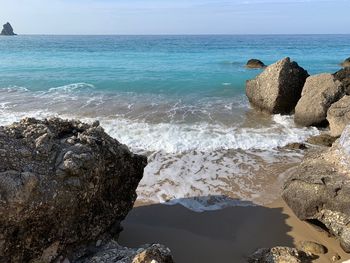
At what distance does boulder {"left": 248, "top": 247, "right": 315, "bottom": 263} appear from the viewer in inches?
189

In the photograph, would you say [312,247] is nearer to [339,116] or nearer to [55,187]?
[55,187]

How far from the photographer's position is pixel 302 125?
11.6 metres

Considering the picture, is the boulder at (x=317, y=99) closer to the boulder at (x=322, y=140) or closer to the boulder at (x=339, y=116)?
the boulder at (x=339, y=116)

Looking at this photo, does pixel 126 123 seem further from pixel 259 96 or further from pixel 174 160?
pixel 259 96

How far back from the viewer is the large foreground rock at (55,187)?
3.89 meters

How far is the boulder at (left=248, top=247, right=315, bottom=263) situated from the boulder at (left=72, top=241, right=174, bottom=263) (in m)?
1.39

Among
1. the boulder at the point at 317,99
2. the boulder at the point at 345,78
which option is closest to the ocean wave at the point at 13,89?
the boulder at the point at 317,99

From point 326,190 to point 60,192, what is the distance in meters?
3.68

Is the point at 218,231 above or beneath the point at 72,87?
beneath

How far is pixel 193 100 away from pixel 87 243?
11.5 meters

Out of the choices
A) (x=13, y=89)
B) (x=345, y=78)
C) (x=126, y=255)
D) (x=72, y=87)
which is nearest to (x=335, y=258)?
(x=126, y=255)

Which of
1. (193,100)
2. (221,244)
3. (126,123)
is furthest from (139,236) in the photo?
(193,100)

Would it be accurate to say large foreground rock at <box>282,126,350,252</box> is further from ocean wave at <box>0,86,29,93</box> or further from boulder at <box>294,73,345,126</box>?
ocean wave at <box>0,86,29,93</box>

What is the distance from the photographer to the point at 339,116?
384 inches
